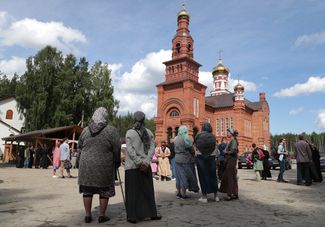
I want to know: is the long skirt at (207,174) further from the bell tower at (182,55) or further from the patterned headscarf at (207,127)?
Answer: the bell tower at (182,55)

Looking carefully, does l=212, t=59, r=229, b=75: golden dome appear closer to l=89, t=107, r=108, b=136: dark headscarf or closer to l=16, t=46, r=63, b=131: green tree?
l=16, t=46, r=63, b=131: green tree

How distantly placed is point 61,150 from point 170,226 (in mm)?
10117

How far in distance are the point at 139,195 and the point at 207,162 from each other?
252 centimetres

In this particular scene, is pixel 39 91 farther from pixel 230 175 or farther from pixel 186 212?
pixel 186 212

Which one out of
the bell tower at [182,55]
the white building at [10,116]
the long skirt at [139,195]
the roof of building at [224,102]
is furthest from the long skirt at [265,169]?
the roof of building at [224,102]

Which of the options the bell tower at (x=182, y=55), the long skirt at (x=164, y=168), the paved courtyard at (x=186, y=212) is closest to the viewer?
the paved courtyard at (x=186, y=212)

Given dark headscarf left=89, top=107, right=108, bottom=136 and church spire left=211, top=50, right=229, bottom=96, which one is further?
church spire left=211, top=50, right=229, bottom=96

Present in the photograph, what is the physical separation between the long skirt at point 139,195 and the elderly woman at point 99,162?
11.9 inches

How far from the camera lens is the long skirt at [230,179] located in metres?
7.10

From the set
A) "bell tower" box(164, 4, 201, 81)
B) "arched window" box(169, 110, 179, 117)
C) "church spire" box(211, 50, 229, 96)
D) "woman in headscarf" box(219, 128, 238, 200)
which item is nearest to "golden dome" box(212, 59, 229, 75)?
"church spire" box(211, 50, 229, 96)

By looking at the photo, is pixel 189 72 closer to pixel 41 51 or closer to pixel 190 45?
pixel 190 45

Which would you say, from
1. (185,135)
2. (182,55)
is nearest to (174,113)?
(182,55)

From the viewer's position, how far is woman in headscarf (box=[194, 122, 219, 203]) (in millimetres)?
6863

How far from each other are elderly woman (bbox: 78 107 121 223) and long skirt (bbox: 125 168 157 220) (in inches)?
11.9
